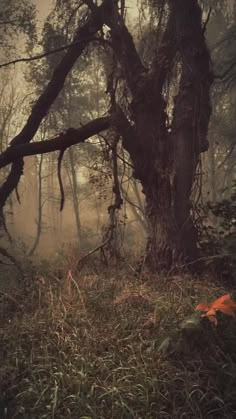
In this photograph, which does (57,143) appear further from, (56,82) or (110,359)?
(110,359)

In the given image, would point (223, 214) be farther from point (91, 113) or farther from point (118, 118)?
point (91, 113)

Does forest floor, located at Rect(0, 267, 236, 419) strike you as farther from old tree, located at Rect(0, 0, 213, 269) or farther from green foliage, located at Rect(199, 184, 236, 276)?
old tree, located at Rect(0, 0, 213, 269)

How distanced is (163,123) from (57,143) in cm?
187

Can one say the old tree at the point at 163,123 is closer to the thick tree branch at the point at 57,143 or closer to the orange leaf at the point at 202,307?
the thick tree branch at the point at 57,143

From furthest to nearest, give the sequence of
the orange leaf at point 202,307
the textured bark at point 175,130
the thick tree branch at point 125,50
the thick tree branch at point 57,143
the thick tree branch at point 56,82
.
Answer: the thick tree branch at point 56,82, the thick tree branch at point 125,50, the thick tree branch at point 57,143, the textured bark at point 175,130, the orange leaf at point 202,307

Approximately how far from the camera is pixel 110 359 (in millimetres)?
4047

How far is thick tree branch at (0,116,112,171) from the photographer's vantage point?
22.7 ft

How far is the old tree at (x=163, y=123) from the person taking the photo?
668cm

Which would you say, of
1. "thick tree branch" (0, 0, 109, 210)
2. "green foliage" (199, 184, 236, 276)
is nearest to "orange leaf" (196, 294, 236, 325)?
"green foliage" (199, 184, 236, 276)

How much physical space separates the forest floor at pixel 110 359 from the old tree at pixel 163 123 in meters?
1.45

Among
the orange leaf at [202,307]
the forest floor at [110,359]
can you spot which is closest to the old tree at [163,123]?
the forest floor at [110,359]

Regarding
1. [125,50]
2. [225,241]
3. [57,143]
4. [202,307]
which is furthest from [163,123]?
[202,307]

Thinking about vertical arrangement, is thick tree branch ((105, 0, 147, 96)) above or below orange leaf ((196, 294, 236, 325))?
above

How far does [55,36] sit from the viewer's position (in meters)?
8.50
